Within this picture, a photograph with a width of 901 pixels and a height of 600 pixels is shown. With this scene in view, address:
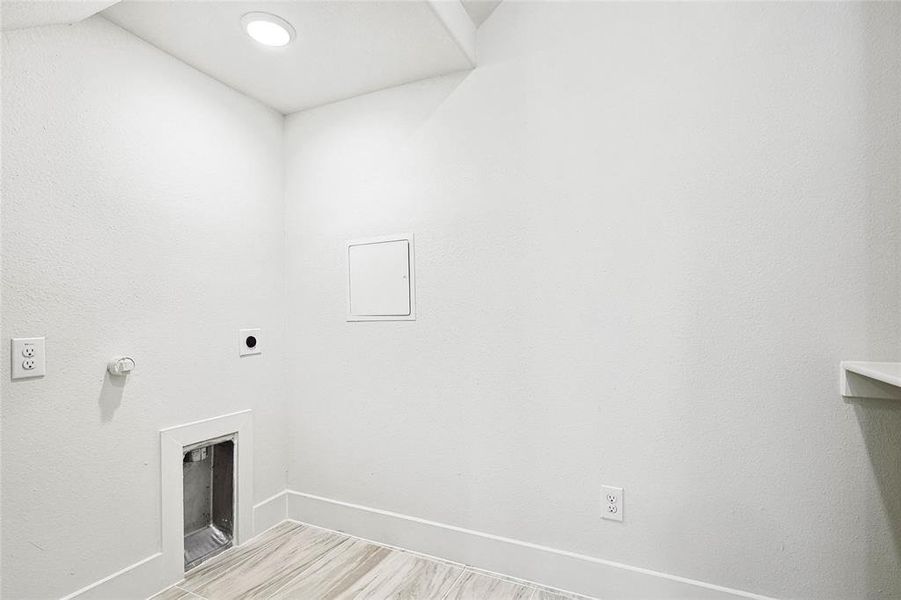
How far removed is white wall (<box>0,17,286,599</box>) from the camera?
1.33m

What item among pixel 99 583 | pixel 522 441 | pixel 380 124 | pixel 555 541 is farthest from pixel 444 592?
pixel 380 124

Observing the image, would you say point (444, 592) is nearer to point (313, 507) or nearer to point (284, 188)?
point (313, 507)

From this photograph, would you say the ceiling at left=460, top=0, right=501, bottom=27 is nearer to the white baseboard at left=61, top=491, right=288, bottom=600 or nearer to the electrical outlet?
the electrical outlet

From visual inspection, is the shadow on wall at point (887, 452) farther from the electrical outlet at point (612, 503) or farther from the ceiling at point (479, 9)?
the ceiling at point (479, 9)

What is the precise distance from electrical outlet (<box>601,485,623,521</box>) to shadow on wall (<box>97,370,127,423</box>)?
5.86 feet

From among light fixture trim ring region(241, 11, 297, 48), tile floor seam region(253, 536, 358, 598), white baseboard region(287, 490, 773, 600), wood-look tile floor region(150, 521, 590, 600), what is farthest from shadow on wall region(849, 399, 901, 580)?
light fixture trim ring region(241, 11, 297, 48)

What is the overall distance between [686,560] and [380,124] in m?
2.14

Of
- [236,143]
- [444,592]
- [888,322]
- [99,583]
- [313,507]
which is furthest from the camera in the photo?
[313,507]

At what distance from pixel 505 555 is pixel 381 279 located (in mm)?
1277

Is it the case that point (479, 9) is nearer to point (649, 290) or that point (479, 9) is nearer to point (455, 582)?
point (649, 290)

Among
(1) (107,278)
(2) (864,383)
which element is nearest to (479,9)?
(1) (107,278)

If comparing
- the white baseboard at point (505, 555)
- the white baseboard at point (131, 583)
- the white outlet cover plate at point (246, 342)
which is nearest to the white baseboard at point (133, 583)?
the white baseboard at point (131, 583)

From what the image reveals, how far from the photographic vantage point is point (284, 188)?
2.31 metres

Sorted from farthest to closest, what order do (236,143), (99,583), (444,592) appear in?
(236,143)
(444,592)
(99,583)
